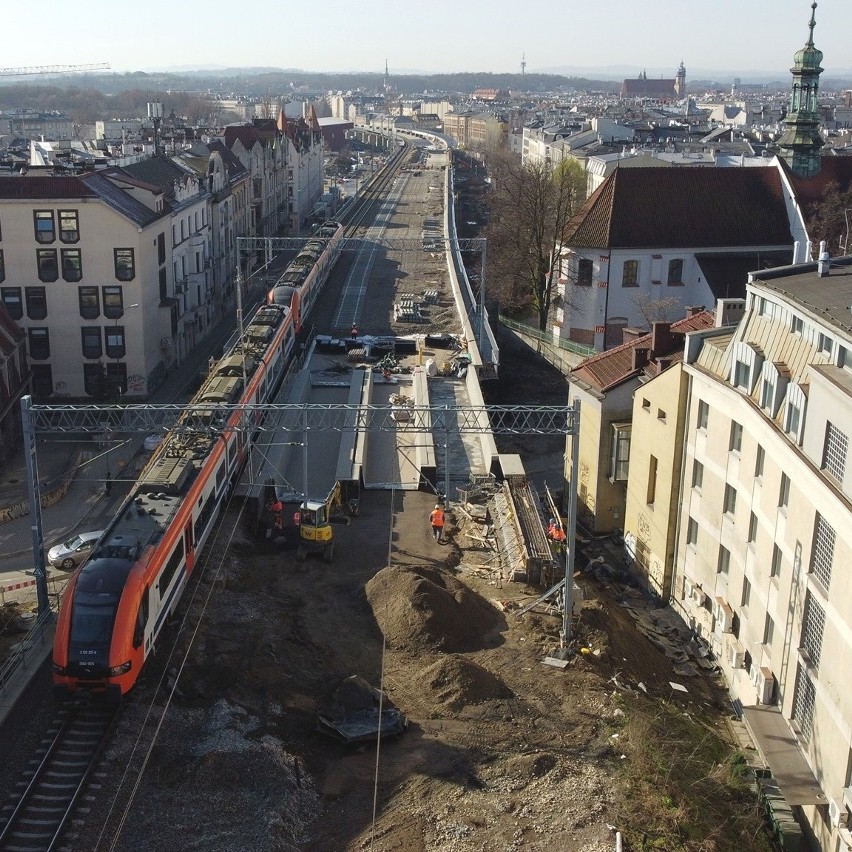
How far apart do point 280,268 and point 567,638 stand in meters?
59.5

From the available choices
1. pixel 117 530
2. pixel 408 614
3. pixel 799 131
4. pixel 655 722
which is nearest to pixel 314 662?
pixel 408 614

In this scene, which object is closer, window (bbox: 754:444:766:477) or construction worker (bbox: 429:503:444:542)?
window (bbox: 754:444:766:477)

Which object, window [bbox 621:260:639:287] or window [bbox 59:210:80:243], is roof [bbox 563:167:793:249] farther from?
window [bbox 59:210:80:243]

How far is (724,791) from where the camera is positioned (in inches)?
783

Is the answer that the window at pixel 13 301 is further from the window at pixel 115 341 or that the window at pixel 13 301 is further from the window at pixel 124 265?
the window at pixel 124 265

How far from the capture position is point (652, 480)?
30.9 metres

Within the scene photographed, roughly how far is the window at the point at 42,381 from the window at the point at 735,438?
29950 mm

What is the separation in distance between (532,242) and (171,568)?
42.8 metres

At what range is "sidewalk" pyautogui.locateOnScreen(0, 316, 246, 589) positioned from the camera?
106 feet

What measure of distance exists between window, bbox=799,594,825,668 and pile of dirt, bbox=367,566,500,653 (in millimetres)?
6485

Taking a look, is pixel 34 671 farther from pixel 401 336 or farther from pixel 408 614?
pixel 401 336

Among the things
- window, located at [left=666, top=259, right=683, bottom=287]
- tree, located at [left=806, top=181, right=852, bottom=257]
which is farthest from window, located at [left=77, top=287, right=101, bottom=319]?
tree, located at [left=806, top=181, right=852, bottom=257]

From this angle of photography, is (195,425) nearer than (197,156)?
Yes

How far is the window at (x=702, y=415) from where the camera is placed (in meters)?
27.5
